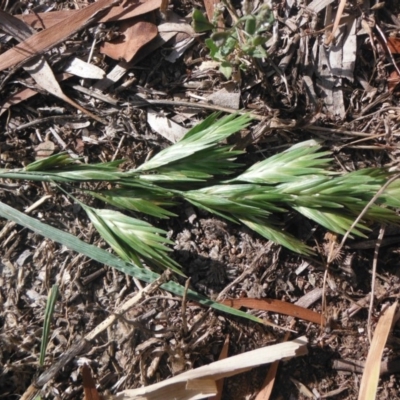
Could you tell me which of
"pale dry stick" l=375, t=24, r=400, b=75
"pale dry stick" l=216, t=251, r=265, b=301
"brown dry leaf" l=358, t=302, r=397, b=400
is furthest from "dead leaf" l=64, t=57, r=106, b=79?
"brown dry leaf" l=358, t=302, r=397, b=400

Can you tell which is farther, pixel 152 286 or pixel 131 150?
pixel 131 150

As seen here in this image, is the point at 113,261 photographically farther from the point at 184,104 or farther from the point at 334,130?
the point at 334,130

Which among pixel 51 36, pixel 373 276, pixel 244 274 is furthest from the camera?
pixel 51 36

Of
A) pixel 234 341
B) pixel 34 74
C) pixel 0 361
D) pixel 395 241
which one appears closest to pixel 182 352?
pixel 234 341

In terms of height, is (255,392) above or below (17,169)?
A: below

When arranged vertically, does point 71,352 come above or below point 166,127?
below

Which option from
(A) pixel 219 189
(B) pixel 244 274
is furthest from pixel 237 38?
(B) pixel 244 274

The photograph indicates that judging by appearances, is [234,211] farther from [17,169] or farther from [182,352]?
[17,169]
